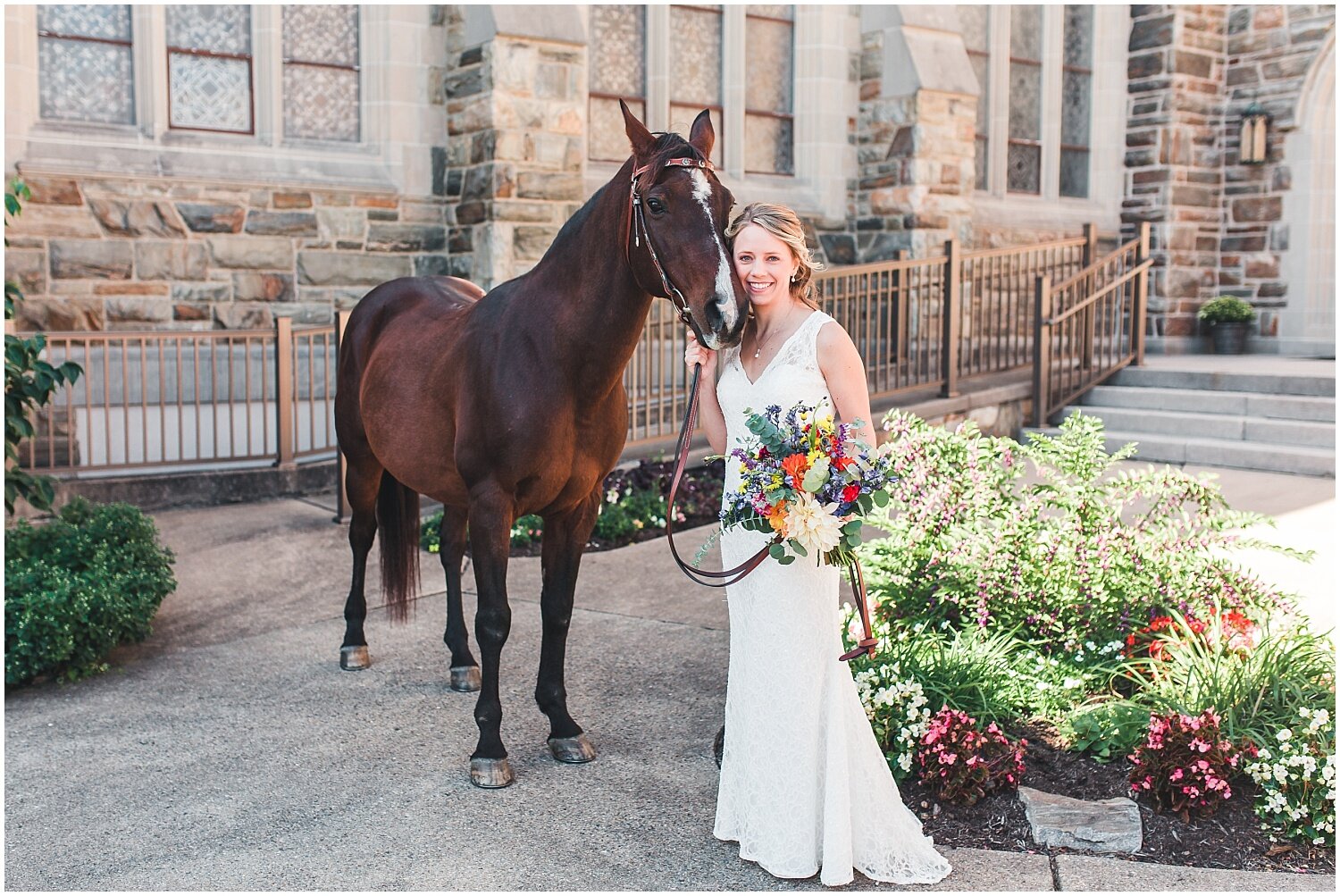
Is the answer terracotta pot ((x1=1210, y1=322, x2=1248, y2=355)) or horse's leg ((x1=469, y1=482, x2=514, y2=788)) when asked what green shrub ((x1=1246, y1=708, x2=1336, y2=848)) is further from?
terracotta pot ((x1=1210, y1=322, x2=1248, y2=355))

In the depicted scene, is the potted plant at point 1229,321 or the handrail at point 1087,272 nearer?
the handrail at point 1087,272

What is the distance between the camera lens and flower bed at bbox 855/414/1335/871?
3.40 metres

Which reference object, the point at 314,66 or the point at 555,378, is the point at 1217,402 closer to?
the point at 555,378

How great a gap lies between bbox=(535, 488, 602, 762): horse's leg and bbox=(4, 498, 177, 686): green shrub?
78.9 inches

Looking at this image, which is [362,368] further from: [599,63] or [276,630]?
[599,63]

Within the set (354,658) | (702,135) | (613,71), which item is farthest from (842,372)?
(613,71)

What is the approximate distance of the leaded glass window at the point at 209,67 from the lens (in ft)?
31.9

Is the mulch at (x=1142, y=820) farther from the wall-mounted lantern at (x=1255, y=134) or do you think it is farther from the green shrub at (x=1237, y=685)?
the wall-mounted lantern at (x=1255, y=134)

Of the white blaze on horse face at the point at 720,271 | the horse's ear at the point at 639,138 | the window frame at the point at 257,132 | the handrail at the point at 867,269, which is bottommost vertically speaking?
the white blaze on horse face at the point at 720,271

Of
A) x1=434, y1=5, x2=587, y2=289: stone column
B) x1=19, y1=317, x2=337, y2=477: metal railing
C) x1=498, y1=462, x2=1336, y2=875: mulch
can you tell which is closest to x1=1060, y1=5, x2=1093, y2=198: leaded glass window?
x1=434, y1=5, x2=587, y2=289: stone column

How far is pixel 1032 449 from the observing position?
16.5 ft

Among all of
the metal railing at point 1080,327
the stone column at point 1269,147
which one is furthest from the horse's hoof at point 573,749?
the stone column at point 1269,147

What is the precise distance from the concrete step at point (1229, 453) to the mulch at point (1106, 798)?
16.7 ft

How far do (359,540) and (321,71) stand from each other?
655 centimetres
